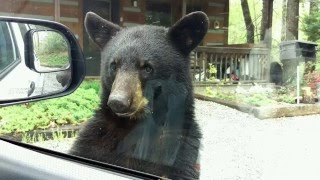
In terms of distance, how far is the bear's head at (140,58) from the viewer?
2.08m

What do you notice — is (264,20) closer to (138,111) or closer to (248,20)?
(248,20)

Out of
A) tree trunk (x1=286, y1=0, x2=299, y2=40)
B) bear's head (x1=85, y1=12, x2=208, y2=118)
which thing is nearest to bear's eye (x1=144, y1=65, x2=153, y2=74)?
bear's head (x1=85, y1=12, x2=208, y2=118)

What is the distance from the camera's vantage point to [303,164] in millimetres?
1708

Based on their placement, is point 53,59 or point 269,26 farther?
point 53,59

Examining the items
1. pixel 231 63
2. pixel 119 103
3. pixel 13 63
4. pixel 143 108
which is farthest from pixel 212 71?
pixel 13 63

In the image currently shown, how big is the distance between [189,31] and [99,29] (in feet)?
1.60

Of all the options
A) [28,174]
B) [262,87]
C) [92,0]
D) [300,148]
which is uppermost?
[92,0]

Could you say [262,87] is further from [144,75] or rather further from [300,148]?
[144,75]

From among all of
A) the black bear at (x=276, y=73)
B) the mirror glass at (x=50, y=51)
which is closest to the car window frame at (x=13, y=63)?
the mirror glass at (x=50, y=51)

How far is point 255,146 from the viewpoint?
6.69 ft

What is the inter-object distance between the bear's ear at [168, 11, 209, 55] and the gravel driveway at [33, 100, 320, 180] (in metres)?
0.29

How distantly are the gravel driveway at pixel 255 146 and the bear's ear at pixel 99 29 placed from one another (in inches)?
21.0

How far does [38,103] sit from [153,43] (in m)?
0.76

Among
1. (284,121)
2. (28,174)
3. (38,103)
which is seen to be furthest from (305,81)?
(38,103)
